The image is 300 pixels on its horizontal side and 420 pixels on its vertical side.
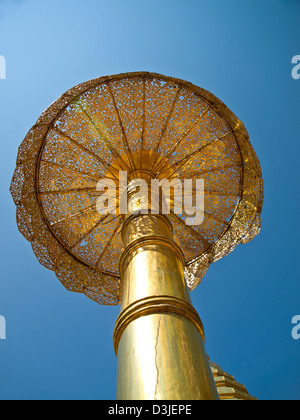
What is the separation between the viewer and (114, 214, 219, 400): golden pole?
1703mm

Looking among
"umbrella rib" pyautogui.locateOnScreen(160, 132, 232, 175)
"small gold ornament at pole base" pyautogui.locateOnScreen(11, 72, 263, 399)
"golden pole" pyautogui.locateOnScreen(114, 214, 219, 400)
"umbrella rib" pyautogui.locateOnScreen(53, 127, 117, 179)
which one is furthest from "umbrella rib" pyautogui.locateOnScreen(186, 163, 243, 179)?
"golden pole" pyautogui.locateOnScreen(114, 214, 219, 400)

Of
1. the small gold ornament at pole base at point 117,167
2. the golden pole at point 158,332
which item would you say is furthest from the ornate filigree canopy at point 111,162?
the golden pole at point 158,332

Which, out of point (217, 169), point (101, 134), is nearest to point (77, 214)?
point (101, 134)

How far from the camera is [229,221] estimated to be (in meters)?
4.54

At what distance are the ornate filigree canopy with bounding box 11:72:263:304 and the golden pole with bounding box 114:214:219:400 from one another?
1.73 metres

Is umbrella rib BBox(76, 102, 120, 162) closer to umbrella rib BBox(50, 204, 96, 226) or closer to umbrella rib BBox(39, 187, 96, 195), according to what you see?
umbrella rib BBox(39, 187, 96, 195)

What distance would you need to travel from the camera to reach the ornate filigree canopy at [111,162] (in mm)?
4234

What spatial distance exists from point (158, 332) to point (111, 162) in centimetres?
263

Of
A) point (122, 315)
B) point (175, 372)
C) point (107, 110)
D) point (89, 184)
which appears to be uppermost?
point (107, 110)

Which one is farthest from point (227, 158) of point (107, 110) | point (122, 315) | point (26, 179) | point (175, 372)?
point (175, 372)

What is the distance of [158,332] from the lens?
1.94m

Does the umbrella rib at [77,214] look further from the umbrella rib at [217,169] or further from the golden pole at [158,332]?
the golden pole at [158,332]
